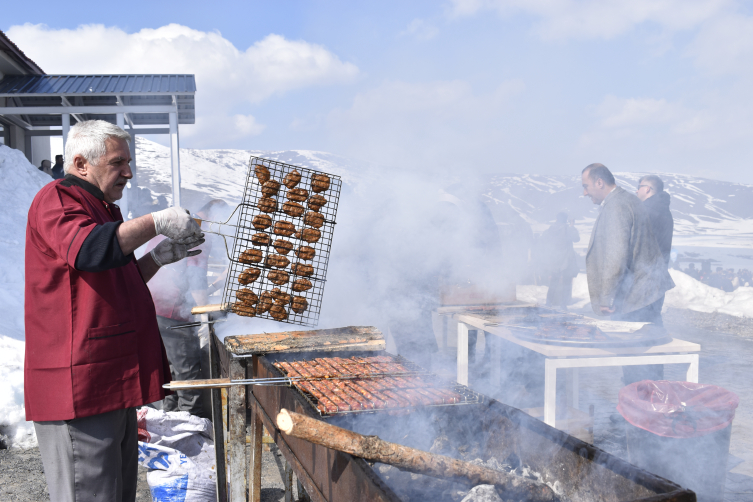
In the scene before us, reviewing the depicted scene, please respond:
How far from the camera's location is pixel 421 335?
6098 millimetres

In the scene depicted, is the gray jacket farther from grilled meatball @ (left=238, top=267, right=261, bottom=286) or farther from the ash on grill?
grilled meatball @ (left=238, top=267, right=261, bottom=286)

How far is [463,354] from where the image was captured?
5.46 m

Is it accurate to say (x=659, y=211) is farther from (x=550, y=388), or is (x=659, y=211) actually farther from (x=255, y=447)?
(x=255, y=447)

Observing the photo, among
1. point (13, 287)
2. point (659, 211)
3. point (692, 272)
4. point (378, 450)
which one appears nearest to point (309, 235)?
point (378, 450)

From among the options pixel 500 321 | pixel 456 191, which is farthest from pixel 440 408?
pixel 456 191

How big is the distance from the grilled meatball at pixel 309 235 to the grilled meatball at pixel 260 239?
262 millimetres

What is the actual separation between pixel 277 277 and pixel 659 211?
4.28 metres

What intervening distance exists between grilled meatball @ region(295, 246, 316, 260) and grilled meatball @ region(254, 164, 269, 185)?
0.59m

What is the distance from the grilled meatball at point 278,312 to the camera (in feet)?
11.7

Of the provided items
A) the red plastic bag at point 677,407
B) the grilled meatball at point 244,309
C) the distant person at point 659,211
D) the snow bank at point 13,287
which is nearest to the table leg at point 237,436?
the grilled meatball at point 244,309

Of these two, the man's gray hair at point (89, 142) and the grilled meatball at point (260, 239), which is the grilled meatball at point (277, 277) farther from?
the man's gray hair at point (89, 142)

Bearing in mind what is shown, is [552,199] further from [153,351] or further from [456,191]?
[153,351]

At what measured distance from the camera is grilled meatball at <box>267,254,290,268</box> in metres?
3.70

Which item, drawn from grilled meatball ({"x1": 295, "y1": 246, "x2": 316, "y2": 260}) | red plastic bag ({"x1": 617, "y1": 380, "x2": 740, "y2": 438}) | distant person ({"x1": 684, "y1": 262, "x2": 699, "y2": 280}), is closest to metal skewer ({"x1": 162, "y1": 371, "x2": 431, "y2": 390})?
grilled meatball ({"x1": 295, "y1": 246, "x2": 316, "y2": 260})
